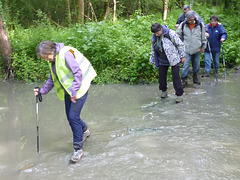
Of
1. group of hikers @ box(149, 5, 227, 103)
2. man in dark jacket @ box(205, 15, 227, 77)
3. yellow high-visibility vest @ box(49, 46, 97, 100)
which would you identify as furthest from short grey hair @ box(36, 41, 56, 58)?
man in dark jacket @ box(205, 15, 227, 77)

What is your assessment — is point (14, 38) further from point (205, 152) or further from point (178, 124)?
point (205, 152)

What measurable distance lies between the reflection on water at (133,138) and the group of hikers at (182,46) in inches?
26.6

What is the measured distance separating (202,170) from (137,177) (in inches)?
34.3

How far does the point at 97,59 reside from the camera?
1011 cm

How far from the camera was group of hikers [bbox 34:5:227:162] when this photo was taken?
12.3ft

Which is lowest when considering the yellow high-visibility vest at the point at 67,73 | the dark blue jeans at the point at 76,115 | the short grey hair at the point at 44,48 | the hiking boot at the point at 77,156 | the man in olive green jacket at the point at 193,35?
the hiking boot at the point at 77,156

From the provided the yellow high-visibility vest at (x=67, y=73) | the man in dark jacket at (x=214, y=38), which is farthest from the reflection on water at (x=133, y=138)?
the man in dark jacket at (x=214, y=38)

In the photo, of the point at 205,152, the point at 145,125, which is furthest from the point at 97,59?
the point at 205,152

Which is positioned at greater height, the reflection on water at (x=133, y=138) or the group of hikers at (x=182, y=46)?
the group of hikers at (x=182, y=46)

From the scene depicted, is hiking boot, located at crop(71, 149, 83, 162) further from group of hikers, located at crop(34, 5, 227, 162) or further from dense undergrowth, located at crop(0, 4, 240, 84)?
dense undergrowth, located at crop(0, 4, 240, 84)

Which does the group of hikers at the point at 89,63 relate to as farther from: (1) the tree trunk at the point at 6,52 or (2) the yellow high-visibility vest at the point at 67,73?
(1) the tree trunk at the point at 6,52

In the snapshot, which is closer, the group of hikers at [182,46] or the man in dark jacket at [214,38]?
the group of hikers at [182,46]

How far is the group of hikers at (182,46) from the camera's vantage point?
613 centimetres

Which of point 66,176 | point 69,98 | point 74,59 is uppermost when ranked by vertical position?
point 74,59
